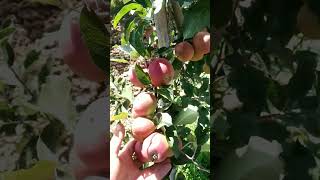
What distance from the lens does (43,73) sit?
26.9 inches

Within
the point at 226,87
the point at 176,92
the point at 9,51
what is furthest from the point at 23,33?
the point at 176,92

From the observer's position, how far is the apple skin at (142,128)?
1190 mm

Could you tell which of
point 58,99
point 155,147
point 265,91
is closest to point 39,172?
point 58,99

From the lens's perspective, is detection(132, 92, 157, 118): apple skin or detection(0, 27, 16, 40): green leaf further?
detection(132, 92, 157, 118): apple skin

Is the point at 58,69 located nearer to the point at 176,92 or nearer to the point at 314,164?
the point at 314,164

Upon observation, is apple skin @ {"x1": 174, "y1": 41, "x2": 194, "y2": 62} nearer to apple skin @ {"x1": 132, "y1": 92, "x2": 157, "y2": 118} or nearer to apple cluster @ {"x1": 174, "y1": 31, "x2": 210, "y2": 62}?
apple cluster @ {"x1": 174, "y1": 31, "x2": 210, "y2": 62}

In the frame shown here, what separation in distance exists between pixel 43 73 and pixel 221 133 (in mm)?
254

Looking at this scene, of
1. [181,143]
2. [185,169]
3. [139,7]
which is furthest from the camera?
[185,169]

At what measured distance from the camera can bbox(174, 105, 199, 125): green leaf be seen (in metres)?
1.32

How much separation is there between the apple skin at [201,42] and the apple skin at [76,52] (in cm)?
60

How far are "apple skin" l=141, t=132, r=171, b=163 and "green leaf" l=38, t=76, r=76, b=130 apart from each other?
501 millimetres

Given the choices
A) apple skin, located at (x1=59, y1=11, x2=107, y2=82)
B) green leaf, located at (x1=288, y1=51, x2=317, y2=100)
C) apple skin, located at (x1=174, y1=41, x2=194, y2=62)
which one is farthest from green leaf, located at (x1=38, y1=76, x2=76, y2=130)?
apple skin, located at (x1=174, y1=41, x2=194, y2=62)

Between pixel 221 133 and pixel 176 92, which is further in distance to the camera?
pixel 176 92

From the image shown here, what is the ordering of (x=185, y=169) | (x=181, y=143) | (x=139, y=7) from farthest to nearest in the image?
(x=185, y=169)
(x=139, y=7)
(x=181, y=143)
